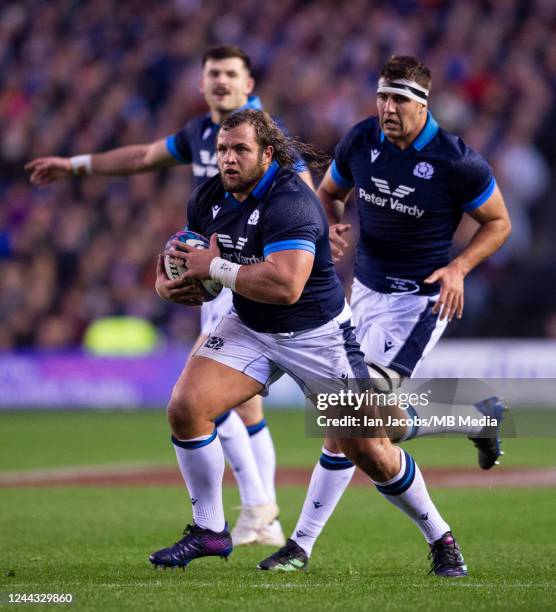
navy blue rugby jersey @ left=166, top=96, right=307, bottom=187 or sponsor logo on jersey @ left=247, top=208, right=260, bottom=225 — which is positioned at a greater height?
navy blue rugby jersey @ left=166, top=96, right=307, bottom=187

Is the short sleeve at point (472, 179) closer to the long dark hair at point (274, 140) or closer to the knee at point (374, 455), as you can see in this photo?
the long dark hair at point (274, 140)

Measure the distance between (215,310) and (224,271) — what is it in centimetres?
238

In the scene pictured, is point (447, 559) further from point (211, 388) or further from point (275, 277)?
point (275, 277)

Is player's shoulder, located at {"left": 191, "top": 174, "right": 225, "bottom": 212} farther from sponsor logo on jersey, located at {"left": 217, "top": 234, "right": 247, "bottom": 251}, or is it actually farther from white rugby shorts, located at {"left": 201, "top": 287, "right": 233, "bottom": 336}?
white rugby shorts, located at {"left": 201, "top": 287, "right": 233, "bottom": 336}

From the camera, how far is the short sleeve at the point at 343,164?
24.0 ft

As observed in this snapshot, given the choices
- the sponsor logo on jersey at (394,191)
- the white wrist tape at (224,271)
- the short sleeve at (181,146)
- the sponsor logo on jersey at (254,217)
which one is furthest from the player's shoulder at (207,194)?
the short sleeve at (181,146)

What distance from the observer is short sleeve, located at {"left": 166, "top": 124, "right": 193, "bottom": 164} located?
851 cm

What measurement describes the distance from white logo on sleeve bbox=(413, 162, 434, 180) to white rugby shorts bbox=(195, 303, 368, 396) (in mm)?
1124

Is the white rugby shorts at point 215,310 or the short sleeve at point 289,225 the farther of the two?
the white rugby shorts at point 215,310

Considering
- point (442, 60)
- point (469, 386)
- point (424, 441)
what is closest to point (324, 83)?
point (442, 60)

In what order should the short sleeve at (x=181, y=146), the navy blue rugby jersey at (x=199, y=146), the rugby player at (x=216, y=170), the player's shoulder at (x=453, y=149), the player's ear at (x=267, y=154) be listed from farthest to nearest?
the short sleeve at (x=181, y=146) < the navy blue rugby jersey at (x=199, y=146) < the rugby player at (x=216, y=170) < the player's shoulder at (x=453, y=149) < the player's ear at (x=267, y=154)

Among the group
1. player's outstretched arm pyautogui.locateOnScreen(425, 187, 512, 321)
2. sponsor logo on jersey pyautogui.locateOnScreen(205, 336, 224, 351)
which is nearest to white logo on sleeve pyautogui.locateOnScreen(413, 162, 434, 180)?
player's outstretched arm pyautogui.locateOnScreen(425, 187, 512, 321)

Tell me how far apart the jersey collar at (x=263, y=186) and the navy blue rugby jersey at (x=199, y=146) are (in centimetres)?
202

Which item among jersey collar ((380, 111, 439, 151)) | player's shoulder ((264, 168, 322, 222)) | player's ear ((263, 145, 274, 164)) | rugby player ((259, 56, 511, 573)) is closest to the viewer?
player's shoulder ((264, 168, 322, 222))
